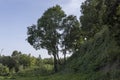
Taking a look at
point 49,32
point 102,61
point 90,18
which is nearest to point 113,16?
point 102,61

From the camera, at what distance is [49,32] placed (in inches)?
2403

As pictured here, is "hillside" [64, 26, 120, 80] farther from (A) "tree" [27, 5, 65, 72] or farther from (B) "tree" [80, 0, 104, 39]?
(A) "tree" [27, 5, 65, 72]

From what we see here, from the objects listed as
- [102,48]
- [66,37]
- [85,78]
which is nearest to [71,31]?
[66,37]

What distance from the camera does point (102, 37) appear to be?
37.3 metres

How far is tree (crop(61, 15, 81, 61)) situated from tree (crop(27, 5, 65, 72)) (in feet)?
3.86

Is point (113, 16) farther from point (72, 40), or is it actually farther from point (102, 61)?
point (72, 40)

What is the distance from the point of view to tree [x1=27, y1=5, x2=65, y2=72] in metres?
61.4

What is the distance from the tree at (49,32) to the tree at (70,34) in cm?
118

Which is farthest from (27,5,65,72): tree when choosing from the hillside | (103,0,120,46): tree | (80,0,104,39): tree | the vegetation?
(103,0,120,46): tree

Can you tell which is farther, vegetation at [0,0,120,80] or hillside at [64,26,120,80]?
vegetation at [0,0,120,80]

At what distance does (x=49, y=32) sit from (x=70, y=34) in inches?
169

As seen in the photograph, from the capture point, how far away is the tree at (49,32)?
201ft

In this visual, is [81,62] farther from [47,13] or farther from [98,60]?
[47,13]

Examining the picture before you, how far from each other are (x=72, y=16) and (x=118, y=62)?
3672 cm
